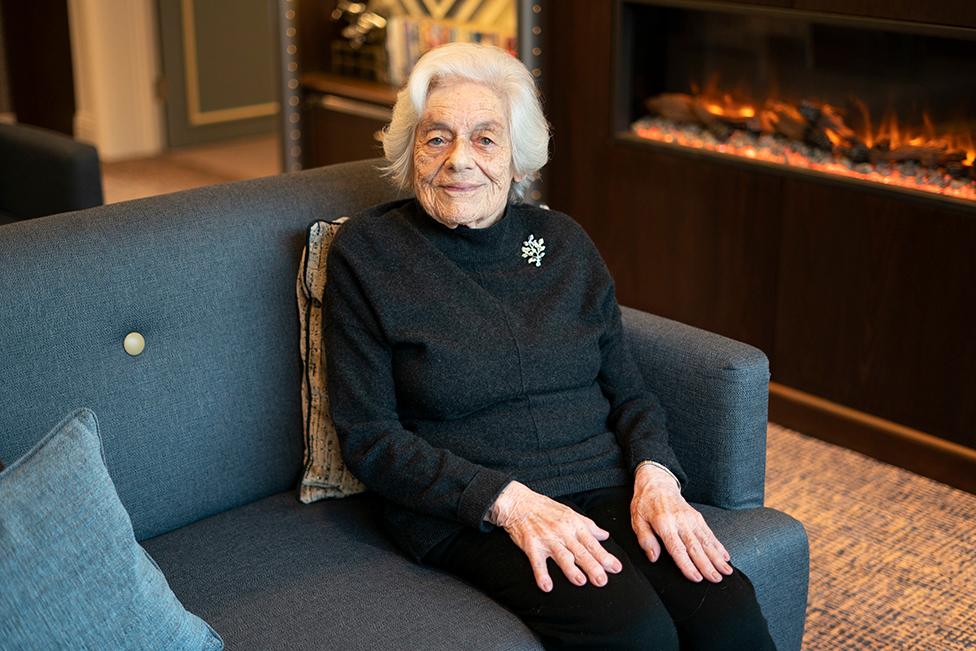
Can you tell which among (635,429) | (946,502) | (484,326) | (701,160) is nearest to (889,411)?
(946,502)

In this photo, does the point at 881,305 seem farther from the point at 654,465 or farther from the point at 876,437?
the point at 654,465

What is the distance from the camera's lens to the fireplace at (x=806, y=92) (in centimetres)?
283

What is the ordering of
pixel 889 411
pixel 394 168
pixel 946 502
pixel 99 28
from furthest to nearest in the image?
pixel 99 28 < pixel 889 411 < pixel 946 502 < pixel 394 168

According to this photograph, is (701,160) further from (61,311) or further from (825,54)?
(61,311)

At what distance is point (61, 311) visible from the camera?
5.70 feet

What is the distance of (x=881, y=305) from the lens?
2900mm

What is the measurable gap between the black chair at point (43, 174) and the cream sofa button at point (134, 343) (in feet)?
5.50

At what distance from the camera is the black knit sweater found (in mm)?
1761

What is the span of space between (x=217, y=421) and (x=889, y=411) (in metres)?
1.74

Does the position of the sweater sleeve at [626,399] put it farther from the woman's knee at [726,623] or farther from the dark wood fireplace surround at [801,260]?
the dark wood fireplace surround at [801,260]

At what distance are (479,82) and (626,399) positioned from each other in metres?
0.55

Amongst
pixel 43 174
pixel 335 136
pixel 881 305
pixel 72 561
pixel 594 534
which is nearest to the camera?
pixel 72 561

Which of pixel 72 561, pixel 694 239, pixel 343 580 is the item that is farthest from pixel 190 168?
pixel 72 561

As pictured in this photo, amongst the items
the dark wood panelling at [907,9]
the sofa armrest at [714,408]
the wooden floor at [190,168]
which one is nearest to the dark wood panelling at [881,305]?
the dark wood panelling at [907,9]
